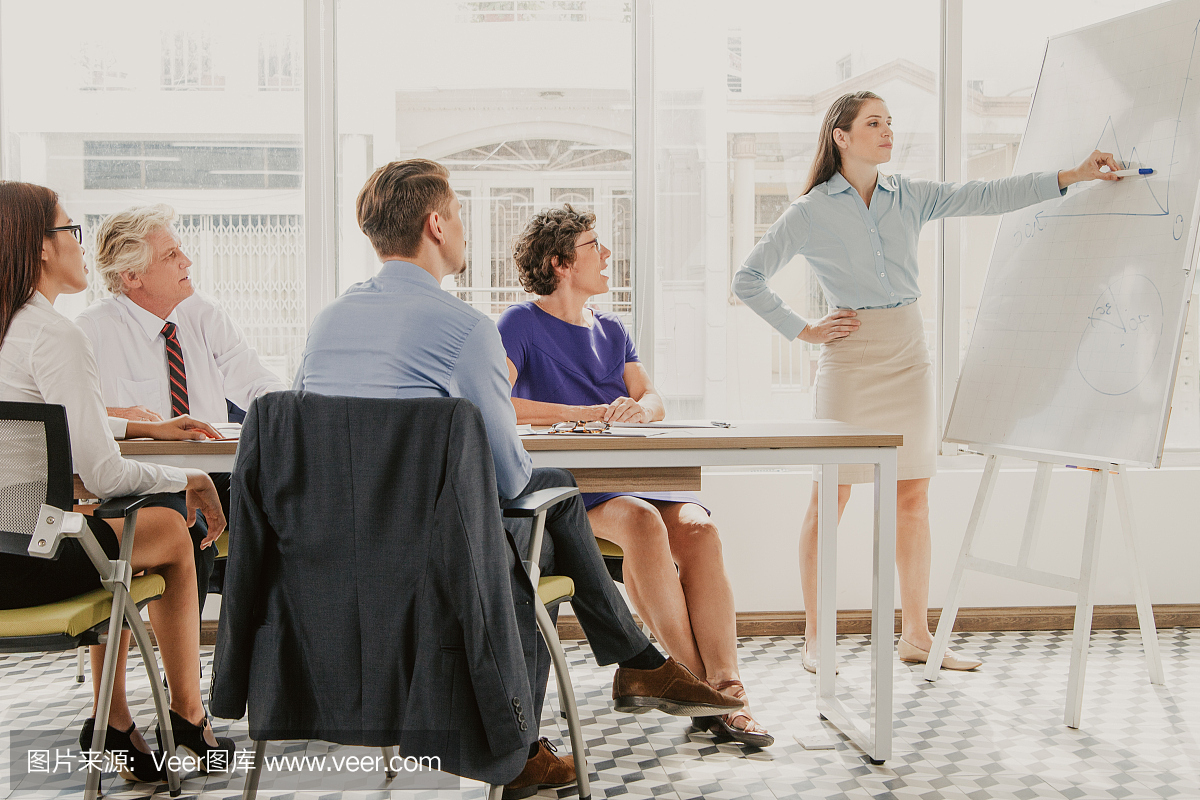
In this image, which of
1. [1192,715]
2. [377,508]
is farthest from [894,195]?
[377,508]

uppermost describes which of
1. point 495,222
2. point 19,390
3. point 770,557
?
point 495,222

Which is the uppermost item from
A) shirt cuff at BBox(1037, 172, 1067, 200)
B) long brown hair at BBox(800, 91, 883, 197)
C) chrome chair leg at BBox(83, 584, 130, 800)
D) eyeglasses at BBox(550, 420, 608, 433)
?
long brown hair at BBox(800, 91, 883, 197)

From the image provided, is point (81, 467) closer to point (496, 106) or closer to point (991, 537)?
point (496, 106)

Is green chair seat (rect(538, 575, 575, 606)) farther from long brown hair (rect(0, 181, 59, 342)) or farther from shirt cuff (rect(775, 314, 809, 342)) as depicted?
shirt cuff (rect(775, 314, 809, 342))

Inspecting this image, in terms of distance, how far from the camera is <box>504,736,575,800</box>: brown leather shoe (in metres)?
1.98

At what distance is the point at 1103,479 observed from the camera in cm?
235

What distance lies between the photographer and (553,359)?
8.45 feet

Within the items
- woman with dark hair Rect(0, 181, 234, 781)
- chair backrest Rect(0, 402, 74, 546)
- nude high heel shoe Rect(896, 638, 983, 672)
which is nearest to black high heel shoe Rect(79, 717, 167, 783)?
woman with dark hair Rect(0, 181, 234, 781)

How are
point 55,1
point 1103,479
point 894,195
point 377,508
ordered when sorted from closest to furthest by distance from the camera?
point 377,508 < point 1103,479 < point 894,195 < point 55,1

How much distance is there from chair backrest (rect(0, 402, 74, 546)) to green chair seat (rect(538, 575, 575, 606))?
2.83ft

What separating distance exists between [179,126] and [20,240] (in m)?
1.62

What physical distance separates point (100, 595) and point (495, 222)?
1976 mm

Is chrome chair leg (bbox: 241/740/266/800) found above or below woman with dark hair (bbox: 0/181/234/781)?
below

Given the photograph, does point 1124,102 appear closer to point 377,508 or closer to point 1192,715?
point 1192,715
